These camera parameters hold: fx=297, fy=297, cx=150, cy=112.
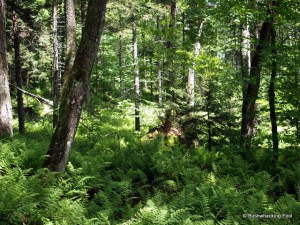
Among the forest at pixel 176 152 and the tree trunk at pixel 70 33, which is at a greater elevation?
the tree trunk at pixel 70 33

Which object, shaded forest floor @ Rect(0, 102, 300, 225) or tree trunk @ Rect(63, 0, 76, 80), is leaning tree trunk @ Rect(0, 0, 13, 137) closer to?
shaded forest floor @ Rect(0, 102, 300, 225)

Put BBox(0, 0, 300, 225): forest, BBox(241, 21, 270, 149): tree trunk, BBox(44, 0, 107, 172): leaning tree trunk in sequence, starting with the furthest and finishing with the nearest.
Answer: BBox(241, 21, 270, 149): tree trunk, BBox(44, 0, 107, 172): leaning tree trunk, BBox(0, 0, 300, 225): forest

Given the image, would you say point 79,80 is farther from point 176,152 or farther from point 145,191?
point 176,152

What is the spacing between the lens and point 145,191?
21.4ft

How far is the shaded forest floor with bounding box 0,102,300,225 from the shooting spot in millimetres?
4254

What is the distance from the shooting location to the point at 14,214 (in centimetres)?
390

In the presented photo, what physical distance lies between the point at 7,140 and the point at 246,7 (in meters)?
7.03

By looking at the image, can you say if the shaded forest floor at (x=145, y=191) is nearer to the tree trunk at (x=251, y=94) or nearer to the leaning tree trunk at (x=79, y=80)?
the leaning tree trunk at (x=79, y=80)

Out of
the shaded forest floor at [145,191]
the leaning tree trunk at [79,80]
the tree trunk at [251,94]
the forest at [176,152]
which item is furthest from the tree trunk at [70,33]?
the tree trunk at [251,94]

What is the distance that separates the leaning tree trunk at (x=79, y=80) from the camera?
5.23 metres

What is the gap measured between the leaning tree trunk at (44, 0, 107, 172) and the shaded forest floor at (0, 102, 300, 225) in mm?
640

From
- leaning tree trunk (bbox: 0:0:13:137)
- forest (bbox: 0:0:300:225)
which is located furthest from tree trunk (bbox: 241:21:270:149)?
leaning tree trunk (bbox: 0:0:13:137)

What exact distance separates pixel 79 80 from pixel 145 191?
112 inches

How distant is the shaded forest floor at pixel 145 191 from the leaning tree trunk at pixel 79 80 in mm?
640
